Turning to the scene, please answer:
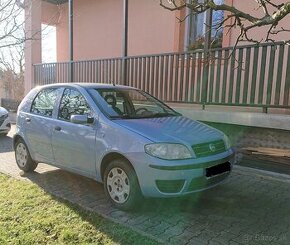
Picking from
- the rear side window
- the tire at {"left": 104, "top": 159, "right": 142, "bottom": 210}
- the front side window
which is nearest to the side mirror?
the front side window

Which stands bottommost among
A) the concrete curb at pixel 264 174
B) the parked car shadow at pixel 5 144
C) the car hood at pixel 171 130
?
the parked car shadow at pixel 5 144

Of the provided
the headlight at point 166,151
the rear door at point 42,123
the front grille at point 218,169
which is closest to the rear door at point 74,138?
the rear door at point 42,123

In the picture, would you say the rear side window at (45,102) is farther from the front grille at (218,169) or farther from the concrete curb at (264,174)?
the concrete curb at (264,174)

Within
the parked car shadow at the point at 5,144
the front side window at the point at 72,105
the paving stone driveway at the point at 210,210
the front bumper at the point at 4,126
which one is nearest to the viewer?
the paving stone driveway at the point at 210,210

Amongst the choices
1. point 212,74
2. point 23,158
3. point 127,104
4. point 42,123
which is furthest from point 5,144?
point 212,74

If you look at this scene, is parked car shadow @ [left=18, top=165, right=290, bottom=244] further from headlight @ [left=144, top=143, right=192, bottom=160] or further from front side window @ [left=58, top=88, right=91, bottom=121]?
front side window @ [left=58, top=88, right=91, bottom=121]

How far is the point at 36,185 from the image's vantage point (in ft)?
17.5

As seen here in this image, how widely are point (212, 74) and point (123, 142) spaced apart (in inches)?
136

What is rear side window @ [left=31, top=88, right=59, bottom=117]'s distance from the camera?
5555 mm

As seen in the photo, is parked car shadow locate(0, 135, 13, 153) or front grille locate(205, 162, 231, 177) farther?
parked car shadow locate(0, 135, 13, 153)

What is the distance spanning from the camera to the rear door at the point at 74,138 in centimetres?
469

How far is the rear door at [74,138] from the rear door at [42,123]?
188 millimetres

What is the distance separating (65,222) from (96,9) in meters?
10.7

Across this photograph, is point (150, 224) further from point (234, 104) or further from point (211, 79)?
point (211, 79)
